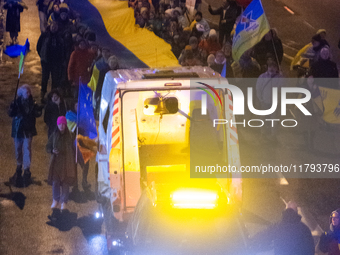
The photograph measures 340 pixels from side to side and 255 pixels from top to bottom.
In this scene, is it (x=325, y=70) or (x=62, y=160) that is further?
(x=325, y=70)

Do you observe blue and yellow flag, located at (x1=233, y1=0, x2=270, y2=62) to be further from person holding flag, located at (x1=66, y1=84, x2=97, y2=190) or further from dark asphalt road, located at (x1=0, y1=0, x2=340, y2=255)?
person holding flag, located at (x1=66, y1=84, x2=97, y2=190)

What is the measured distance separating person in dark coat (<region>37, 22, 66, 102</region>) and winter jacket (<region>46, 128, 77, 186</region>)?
5.49m

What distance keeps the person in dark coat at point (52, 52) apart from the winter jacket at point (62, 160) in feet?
18.0

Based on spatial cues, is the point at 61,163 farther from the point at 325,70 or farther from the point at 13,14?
the point at 13,14

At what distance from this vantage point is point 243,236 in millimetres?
5645

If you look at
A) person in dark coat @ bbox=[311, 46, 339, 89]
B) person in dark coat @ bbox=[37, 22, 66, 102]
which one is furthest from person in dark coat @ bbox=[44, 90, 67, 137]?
person in dark coat @ bbox=[311, 46, 339, 89]

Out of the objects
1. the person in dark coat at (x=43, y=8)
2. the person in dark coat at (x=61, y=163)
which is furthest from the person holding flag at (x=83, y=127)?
the person in dark coat at (x=43, y=8)

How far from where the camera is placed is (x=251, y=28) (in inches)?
438

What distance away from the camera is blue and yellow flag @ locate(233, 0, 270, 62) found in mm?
10812

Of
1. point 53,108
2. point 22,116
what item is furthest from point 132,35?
point 22,116

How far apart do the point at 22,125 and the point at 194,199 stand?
17.4 ft

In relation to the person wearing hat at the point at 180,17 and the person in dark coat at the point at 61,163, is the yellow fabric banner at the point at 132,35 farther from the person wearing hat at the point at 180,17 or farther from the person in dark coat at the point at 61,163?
the person in dark coat at the point at 61,163

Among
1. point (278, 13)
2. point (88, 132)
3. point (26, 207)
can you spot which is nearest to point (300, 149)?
point (88, 132)

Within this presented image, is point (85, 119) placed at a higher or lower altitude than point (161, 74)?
lower
